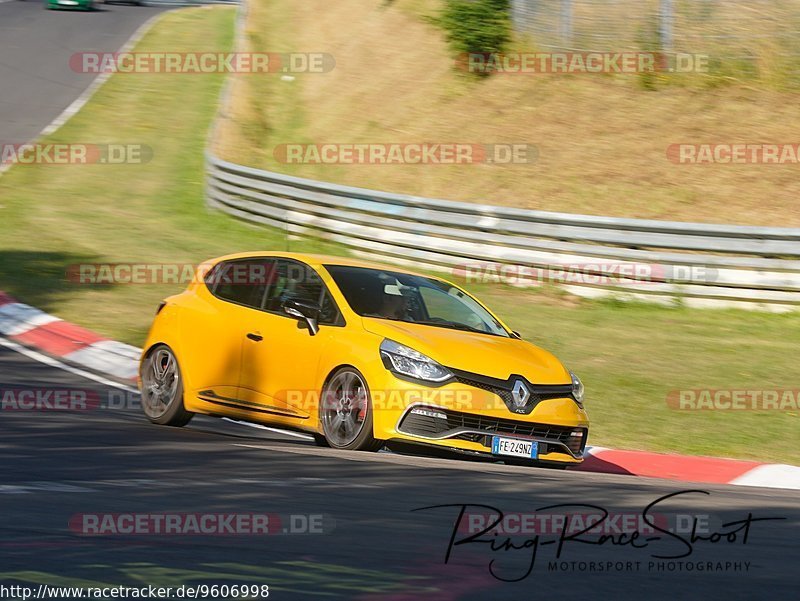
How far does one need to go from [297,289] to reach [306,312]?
533 mm

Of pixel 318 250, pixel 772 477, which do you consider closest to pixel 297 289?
pixel 772 477

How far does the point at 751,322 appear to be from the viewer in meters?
15.6

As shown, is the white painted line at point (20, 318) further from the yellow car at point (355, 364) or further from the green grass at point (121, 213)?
the yellow car at point (355, 364)

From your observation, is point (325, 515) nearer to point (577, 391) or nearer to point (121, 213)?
point (577, 391)

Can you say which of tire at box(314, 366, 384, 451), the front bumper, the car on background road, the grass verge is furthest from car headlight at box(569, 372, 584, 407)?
the car on background road

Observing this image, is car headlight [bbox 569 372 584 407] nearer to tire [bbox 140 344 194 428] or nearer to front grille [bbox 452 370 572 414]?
front grille [bbox 452 370 572 414]

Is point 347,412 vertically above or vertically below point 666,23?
below

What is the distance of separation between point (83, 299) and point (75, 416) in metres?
6.48

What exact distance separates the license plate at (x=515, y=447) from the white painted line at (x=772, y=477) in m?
1.57

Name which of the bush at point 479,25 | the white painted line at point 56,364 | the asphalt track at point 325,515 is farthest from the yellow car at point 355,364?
the bush at point 479,25

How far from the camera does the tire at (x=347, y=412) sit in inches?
353

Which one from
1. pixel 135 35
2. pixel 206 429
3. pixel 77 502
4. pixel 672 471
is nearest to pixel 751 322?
pixel 672 471

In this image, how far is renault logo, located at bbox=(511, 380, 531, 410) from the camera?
9070 millimetres

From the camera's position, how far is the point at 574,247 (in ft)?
56.1
